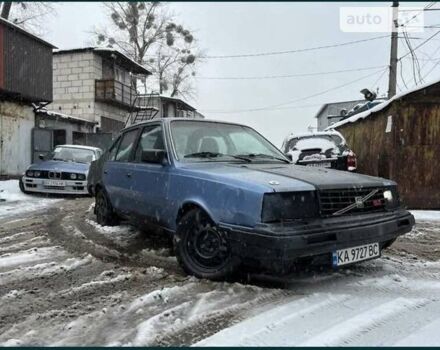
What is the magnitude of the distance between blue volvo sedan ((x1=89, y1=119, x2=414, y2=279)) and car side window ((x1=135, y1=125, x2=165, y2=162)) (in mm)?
12

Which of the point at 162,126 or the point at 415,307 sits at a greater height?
the point at 162,126

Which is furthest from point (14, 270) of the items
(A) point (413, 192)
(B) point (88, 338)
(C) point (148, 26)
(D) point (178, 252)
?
(C) point (148, 26)

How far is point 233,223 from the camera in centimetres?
356

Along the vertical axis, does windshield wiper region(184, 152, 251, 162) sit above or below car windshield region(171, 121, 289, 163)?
below

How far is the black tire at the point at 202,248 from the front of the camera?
3.73 metres

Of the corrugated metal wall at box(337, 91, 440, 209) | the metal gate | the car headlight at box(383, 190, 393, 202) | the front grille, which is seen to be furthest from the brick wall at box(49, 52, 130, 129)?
the front grille

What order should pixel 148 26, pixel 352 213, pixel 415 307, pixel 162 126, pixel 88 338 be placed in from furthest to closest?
pixel 148 26
pixel 162 126
pixel 352 213
pixel 415 307
pixel 88 338

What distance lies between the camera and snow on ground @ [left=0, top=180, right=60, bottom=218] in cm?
855

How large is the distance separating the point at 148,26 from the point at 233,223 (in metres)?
35.7

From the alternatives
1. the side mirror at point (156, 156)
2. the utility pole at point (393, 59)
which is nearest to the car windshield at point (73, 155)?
the side mirror at point (156, 156)

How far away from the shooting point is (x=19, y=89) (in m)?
16.3

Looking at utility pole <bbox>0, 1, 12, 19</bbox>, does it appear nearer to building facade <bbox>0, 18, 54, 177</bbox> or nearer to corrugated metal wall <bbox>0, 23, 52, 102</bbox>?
corrugated metal wall <bbox>0, 23, 52, 102</bbox>

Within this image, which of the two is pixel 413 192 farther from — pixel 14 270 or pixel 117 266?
pixel 14 270

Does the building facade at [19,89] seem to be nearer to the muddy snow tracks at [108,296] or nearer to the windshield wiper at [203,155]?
the muddy snow tracks at [108,296]
